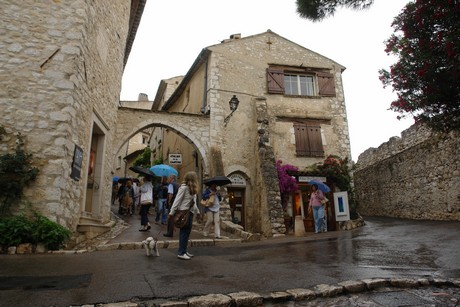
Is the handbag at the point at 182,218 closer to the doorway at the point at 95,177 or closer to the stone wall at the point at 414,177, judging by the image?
the doorway at the point at 95,177

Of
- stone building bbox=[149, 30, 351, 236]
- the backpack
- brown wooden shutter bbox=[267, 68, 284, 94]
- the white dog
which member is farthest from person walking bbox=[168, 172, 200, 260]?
the backpack

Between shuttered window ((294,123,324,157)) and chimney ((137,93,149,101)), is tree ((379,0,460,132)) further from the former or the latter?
chimney ((137,93,149,101))

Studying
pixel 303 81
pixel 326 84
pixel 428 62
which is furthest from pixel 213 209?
pixel 326 84

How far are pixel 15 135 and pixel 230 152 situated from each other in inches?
325

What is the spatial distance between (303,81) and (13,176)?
13.1 m

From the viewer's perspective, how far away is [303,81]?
51.4 ft

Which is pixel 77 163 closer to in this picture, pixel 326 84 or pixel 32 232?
pixel 32 232

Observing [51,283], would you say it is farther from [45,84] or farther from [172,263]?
[45,84]

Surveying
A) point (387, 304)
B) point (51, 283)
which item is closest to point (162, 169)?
point (51, 283)

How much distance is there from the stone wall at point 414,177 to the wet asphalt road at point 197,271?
601 centimetres

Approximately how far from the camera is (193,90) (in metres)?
16.3

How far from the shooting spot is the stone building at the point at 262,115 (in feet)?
42.1

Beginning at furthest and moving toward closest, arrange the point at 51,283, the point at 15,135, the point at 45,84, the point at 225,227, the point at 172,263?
the point at 225,227, the point at 45,84, the point at 15,135, the point at 172,263, the point at 51,283

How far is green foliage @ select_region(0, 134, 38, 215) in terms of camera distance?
5848 mm
